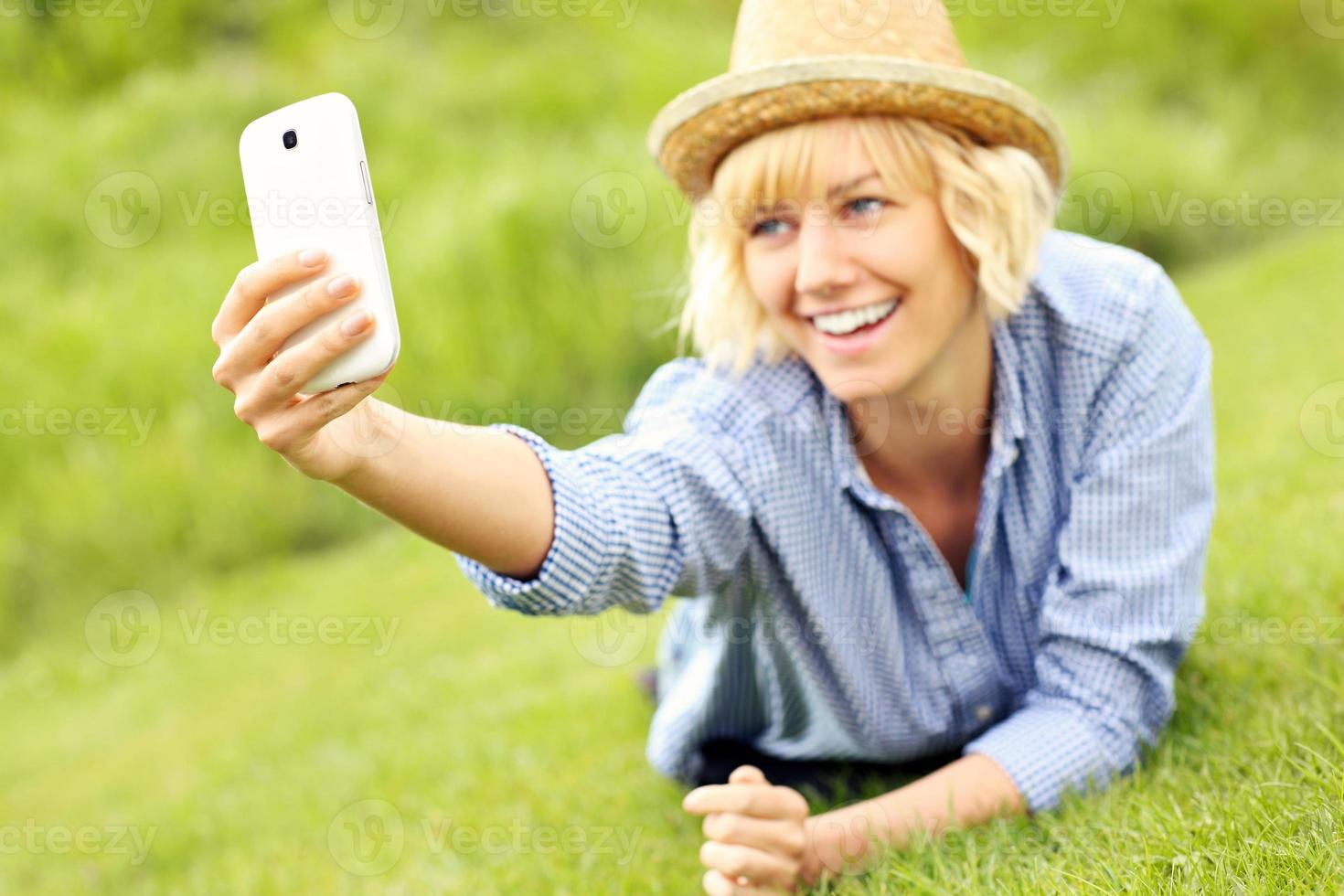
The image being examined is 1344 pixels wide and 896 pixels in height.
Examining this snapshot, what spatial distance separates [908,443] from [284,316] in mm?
1322

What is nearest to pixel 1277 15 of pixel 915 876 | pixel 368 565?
pixel 368 565

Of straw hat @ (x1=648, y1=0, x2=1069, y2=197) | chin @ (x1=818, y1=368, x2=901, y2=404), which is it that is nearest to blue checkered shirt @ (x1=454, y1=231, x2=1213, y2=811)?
chin @ (x1=818, y1=368, x2=901, y2=404)

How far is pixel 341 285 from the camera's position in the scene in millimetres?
1450

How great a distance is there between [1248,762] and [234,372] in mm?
1523

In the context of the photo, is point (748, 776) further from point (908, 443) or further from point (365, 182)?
point (365, 182)

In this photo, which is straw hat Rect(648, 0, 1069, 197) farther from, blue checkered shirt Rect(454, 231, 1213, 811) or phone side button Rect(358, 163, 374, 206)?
phone side button Rect(358, 163, 374, 206)

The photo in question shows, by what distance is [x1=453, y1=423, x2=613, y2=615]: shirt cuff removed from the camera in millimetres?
1814

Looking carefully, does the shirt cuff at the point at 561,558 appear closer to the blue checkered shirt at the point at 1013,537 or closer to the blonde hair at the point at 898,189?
the blue checkered shirt at the point at 1013,537

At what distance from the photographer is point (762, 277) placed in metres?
2.29

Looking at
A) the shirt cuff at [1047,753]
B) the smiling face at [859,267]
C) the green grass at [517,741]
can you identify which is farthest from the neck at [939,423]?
the green grass at [517,741]

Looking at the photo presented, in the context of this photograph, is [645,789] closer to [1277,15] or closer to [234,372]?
[234,372]

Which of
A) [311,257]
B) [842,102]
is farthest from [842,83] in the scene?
[311,257]

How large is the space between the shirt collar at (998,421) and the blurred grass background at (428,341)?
0.58 metres

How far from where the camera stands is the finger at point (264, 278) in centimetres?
147
